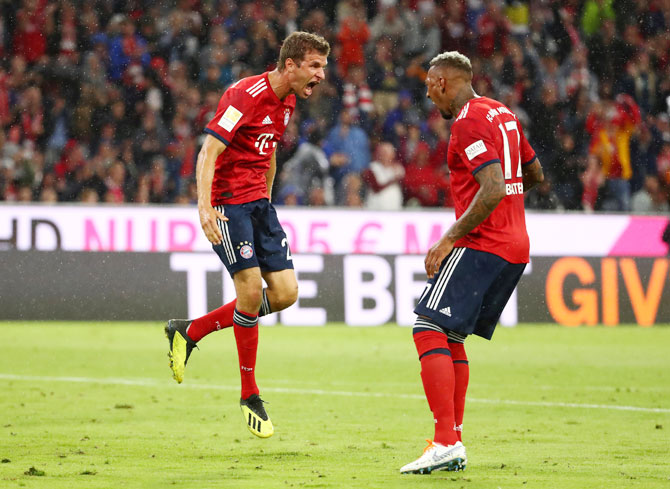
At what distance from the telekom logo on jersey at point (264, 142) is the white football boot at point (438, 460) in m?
2.09

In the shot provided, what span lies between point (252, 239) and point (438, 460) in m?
1.86

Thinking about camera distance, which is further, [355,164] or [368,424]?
[355,164]

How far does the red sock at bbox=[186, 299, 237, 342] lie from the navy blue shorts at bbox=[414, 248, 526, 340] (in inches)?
65.8

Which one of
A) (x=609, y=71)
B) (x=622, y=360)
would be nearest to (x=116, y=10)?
A: (x=609, y=71)

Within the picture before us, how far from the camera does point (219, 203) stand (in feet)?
21.0

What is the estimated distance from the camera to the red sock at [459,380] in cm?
558

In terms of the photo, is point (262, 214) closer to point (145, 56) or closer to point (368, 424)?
point (368, 424)

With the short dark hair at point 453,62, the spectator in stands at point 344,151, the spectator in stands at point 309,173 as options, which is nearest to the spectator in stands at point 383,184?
the spectator in stands at point 344,151

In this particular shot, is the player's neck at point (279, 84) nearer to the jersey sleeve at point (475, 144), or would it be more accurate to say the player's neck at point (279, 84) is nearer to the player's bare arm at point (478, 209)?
the jersey sleeve at point (475, 144)

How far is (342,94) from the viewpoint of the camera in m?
17.6

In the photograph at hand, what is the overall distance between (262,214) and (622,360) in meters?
6.05

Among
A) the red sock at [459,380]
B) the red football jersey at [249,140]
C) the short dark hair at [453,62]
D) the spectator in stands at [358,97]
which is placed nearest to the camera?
the short dark hair at [453,62]

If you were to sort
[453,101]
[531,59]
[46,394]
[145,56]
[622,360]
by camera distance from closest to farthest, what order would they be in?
[453,101], [46,394], [622,360], [145,56], [531,59]

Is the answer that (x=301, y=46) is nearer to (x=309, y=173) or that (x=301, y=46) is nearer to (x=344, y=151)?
(x=309, y=173)
